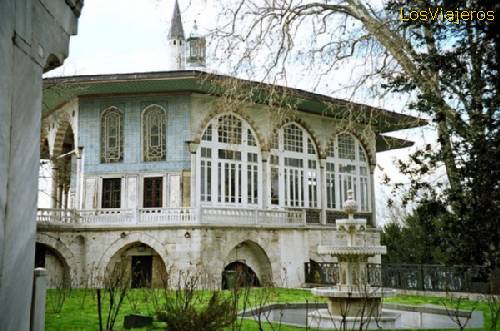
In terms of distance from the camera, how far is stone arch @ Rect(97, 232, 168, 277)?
64.5ft

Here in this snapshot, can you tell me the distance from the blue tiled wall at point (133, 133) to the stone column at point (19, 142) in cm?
1797

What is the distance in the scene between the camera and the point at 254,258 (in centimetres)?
2170

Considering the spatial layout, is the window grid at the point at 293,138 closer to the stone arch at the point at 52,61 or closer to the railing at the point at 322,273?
the railing at the point at 322,273

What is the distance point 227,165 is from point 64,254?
687 cm

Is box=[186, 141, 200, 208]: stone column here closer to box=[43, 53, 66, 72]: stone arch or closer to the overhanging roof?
the overhanging roof

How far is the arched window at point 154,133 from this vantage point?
21.9 meters

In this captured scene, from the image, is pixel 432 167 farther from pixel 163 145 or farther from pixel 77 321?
pixel 163 145

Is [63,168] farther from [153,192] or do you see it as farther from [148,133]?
[153,192]

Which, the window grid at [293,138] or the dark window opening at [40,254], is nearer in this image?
the dark window opening at [40,254]

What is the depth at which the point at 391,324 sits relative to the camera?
10125 millimetres

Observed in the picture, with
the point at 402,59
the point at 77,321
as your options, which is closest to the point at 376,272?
the point at 402,59

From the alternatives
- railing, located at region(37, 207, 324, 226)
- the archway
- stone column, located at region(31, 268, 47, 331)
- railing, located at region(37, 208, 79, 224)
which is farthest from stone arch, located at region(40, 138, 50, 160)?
stone column, located at region(31, 268, 47, 331)

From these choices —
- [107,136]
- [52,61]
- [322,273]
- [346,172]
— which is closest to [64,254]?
[107,136]

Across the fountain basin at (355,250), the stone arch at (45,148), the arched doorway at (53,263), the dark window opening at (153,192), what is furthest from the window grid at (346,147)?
the fountain basin at (355,250)
